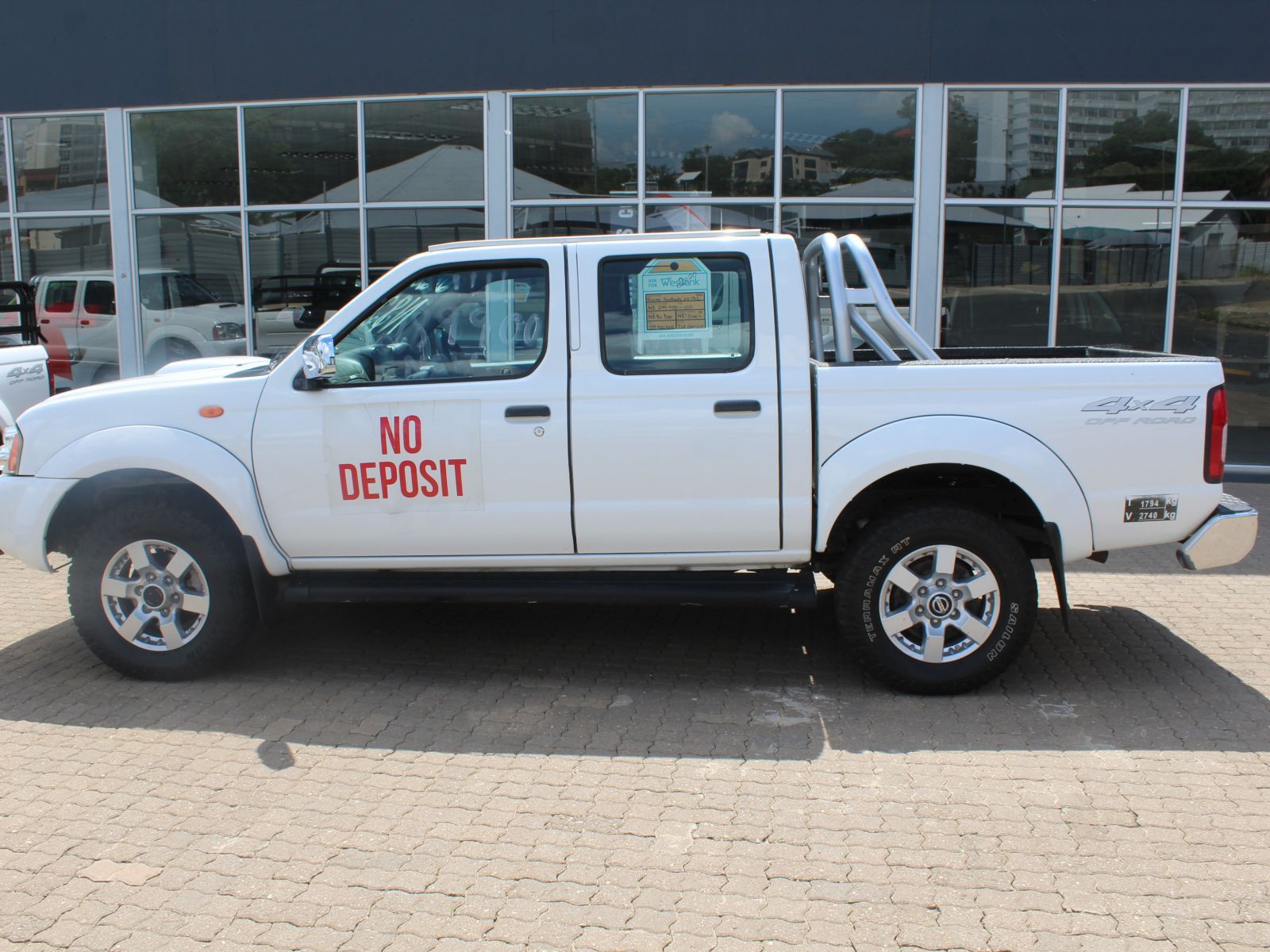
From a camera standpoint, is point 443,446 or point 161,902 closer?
point 161,902

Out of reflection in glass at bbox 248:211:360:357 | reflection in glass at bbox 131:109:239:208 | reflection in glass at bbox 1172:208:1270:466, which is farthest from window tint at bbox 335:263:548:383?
reflection in glass at bbox 1172:208:1270:466

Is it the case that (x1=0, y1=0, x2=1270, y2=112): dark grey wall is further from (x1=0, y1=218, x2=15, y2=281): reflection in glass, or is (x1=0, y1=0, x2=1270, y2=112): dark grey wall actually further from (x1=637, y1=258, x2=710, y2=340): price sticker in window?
(x1=637, y1=258, x2=710, y2=340): price sticker in window

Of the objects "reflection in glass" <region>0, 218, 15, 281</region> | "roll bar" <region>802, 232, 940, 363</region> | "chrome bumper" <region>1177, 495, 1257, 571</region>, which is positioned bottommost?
"chrome bumper" <region>1177, 495, 1257, 571</region>

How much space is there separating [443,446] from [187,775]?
1713 millimetres

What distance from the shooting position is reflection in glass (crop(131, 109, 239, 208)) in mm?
12617

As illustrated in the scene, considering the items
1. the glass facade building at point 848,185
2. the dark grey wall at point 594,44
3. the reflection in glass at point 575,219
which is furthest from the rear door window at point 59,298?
the reflection in glass at point 575,219

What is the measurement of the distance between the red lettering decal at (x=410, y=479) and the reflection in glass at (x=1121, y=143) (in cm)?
884

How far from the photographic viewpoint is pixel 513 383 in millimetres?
5039

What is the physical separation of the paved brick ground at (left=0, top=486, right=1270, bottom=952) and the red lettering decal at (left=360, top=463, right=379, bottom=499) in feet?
3.02

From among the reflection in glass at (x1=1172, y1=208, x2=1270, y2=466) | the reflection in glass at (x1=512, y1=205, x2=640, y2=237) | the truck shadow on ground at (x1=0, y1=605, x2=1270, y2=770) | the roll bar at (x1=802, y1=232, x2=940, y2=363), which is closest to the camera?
the truck shadow on ground at (x1=0, y1=605, x2=1270, y2=770)

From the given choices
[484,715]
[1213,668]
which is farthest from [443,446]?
[1213,668]

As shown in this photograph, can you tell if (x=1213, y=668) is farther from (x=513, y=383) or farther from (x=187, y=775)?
(x=187, y=775)

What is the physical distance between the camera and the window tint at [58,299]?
13.7 metres

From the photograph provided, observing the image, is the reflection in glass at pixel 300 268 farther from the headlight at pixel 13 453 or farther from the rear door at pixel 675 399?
the rear door at pixel 675 399
